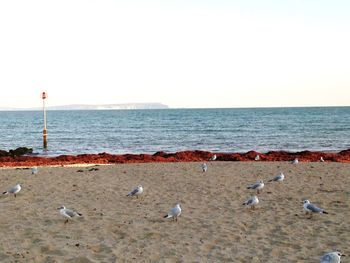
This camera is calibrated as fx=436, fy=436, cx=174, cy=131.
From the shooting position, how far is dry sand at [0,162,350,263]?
1023cm

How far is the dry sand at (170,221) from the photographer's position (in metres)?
10.2

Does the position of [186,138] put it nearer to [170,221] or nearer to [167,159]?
[167,159]

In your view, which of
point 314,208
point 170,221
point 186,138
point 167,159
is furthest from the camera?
point 186,138

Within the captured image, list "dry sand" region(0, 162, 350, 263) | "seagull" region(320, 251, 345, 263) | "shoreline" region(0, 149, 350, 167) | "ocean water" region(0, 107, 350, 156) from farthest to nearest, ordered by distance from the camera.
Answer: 1. "ocean water" region(0, 107, 350, 156)
2. "shoreline" region(0, 149, 350, 167)
3. "dry sand" region(0, 162, 350, 263)
4. "seagull" region(320, 251, 345, 263)

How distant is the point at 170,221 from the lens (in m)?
13.2

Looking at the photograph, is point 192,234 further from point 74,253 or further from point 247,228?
point 74,253

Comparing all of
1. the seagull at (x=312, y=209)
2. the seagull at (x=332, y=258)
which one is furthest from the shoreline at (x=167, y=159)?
the seagull at (x=332, y=258)

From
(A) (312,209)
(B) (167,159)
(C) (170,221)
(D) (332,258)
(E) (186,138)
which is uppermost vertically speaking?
(D) (332,258)

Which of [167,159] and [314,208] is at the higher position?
[314,208]

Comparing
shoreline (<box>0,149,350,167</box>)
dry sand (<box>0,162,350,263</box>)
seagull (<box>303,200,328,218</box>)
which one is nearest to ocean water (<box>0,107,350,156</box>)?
shoreline (<box>0,149,350,167</box>)

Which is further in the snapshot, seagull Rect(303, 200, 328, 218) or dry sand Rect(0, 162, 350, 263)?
seagull Rect(303, 200, 328, 218)

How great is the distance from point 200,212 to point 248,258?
4.71 meters

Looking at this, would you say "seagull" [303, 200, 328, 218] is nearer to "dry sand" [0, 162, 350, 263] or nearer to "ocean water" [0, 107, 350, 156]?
"dry sand" [0, 162, 350, 263]

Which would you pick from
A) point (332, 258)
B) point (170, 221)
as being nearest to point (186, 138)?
point (170, 221)
